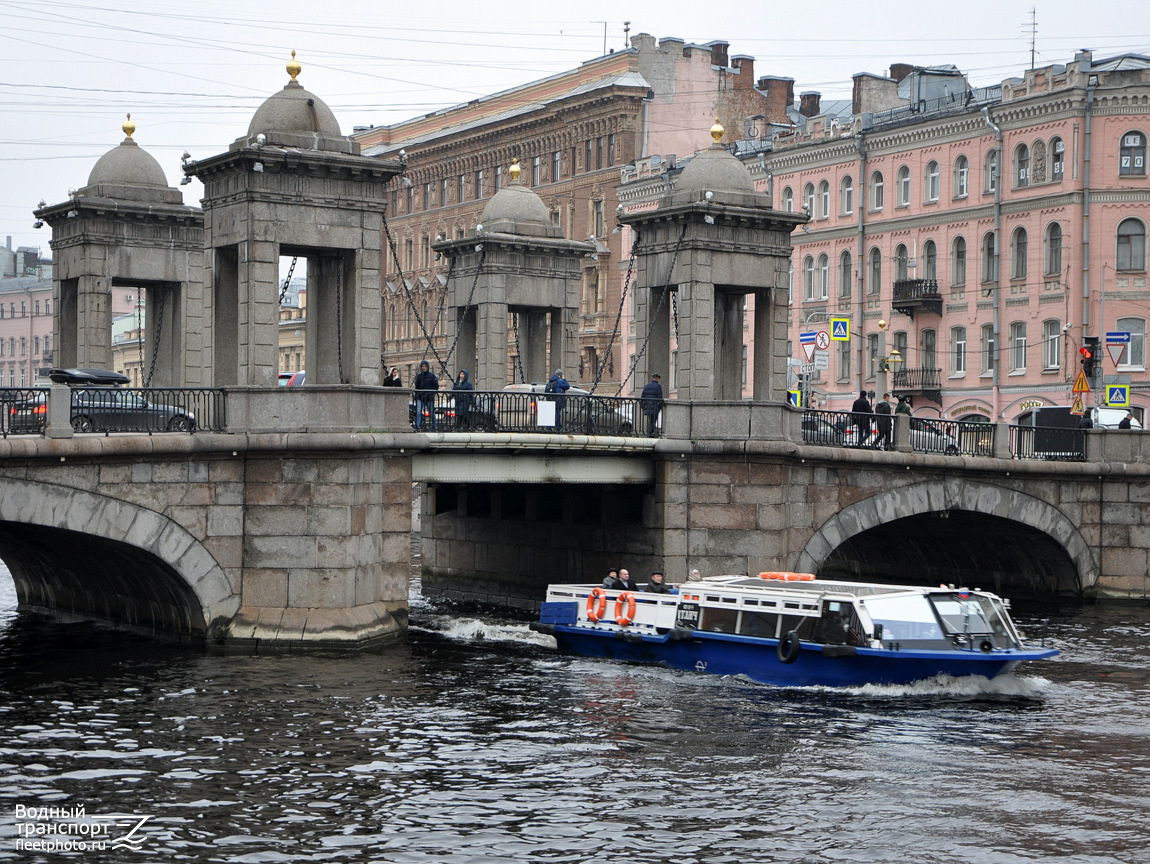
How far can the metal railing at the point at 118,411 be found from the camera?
26453 mm

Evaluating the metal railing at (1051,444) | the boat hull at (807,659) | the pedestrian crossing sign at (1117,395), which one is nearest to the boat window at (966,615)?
the boat hull at (807,659)

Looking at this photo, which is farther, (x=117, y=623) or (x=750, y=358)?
(x=750, y=358)

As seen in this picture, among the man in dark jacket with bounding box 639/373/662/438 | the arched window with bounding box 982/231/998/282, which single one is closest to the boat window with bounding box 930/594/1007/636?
the man in dark jacket with bounding box 639/373/662/438

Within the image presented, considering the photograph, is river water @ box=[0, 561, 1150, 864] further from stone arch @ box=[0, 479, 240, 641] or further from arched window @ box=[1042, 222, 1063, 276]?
arched window @ box=[1042, 222, 1063, 276]

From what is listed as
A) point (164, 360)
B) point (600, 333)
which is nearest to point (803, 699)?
point (164, 360)

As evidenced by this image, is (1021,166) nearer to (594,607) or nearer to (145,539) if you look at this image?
(594,607)

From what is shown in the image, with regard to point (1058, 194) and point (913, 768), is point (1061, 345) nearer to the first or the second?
point (1058, 194)

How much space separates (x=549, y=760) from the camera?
21.1 metres

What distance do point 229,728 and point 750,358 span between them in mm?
44081

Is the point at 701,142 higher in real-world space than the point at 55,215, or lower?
higher

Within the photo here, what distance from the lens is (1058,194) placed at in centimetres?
5369

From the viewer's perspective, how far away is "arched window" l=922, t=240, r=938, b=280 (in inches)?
2336

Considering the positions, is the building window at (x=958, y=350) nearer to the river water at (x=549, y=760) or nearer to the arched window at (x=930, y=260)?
the arched window at (x=930, y=260)

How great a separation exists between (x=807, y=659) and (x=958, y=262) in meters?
34.5
